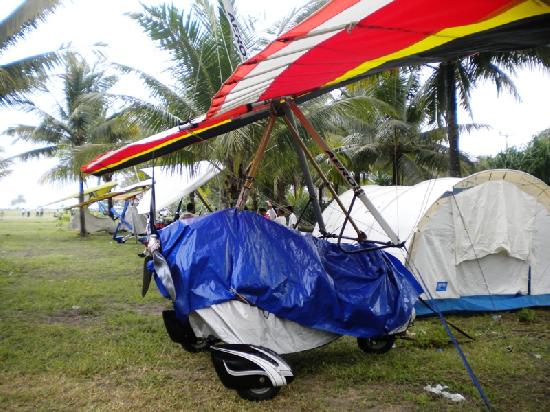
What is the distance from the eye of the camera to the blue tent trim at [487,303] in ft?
22.8

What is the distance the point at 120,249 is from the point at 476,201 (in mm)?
13417

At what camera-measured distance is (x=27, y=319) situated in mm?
6957

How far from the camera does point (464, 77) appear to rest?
41.3 feet

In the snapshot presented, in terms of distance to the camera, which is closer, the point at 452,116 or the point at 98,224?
the point at 452,116

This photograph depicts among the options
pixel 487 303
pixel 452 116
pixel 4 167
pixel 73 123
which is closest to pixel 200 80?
pixel 452 116

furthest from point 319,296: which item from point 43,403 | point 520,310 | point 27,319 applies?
point 27,319

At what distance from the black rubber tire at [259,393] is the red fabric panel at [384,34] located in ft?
8.39

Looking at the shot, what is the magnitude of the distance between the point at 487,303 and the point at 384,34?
5.71 meters

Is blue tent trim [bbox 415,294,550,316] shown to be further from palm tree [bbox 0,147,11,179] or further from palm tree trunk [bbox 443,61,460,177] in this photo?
palm tree [bbox 0,147,11,179]

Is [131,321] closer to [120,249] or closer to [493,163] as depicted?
[120,249]

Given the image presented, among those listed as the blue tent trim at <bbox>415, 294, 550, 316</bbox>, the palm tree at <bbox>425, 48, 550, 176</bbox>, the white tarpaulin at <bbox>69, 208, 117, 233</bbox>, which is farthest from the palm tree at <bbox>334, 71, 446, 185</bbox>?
the white tarpaulin at <bbox>69, 208, 117, 233</bbox>

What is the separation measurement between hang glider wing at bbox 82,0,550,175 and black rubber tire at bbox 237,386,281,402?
2385 mm

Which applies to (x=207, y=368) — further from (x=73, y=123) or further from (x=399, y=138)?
(x=73, y=123)

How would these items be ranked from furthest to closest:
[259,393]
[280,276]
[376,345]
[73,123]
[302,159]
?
1. [73,123]
2. [302,159]
3. [376,345]
4. [280,276]
5. [259,393]
